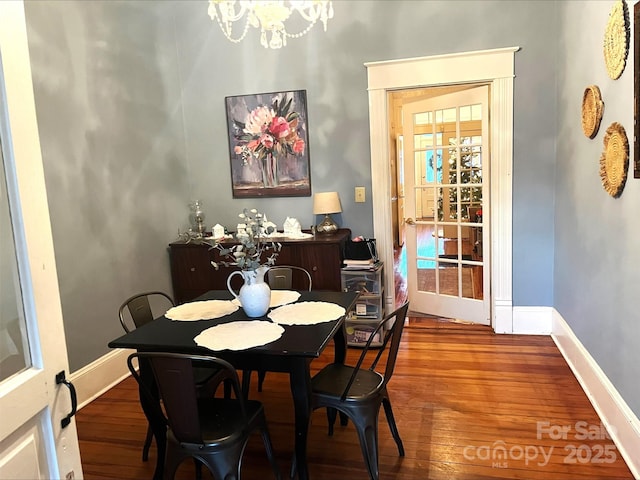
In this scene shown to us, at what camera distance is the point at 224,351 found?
1.97m

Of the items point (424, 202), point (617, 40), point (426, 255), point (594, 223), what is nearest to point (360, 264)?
point (426, 255)

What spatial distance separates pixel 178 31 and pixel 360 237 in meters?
2.43

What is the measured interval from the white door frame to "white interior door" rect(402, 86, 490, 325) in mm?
112

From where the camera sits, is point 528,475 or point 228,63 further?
point 228,63

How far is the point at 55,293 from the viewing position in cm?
127

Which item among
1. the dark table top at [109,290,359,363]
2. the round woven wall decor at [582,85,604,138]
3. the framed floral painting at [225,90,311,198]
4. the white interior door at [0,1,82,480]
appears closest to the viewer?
the white interior door at [0,1,82,480]

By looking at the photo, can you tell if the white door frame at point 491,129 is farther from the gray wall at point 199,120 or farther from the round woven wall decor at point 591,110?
the round woven wall decor at point 591,110

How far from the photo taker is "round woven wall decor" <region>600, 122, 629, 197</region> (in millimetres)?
2229

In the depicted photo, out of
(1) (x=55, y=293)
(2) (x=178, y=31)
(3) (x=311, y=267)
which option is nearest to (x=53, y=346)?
(1) (x=55, y=293)

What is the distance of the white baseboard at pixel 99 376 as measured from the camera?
3.06 meters

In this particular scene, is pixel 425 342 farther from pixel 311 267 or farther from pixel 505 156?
pixel 505 156

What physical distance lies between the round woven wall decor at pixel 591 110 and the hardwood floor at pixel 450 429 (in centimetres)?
157

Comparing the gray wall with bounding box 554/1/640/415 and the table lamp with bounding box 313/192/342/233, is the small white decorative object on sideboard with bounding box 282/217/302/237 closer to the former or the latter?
the table lamp with bounding box 313/192/342/233

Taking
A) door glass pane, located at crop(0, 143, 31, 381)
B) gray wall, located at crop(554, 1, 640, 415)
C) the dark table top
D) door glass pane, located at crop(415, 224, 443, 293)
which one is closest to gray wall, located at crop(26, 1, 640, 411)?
gray wall, located at crop(554, 1, 640, 415)
